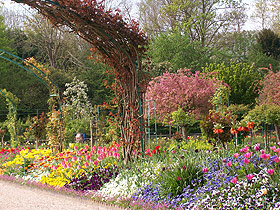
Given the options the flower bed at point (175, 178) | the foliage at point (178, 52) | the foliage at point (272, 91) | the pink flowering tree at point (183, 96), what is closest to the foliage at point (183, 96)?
the pink flowering tree at point (183, 96)

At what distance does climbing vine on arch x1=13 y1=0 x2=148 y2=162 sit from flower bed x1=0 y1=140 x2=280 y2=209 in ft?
2.22

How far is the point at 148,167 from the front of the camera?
516 centimetres

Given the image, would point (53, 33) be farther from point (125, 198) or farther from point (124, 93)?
point (125, 198)

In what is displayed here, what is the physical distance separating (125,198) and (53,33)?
18.3 metres

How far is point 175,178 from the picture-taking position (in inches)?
166

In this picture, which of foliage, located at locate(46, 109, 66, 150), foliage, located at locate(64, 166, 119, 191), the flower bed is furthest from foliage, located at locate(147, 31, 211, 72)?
foliage, located at locate(64, 166, 119, 191)

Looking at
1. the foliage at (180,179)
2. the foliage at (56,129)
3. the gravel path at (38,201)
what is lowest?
the gravel path at (38,201)

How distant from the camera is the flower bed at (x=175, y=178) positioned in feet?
11.7

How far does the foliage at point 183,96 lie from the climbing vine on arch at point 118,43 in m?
6.15

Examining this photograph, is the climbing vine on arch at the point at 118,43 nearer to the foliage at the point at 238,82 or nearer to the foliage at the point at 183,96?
the foliage at the point at 183,96

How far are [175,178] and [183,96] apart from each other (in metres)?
8.36

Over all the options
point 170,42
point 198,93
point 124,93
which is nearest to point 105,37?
point 124,93

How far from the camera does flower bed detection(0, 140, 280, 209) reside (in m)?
3.57

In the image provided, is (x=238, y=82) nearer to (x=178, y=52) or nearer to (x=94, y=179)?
(x=178, y=52)
